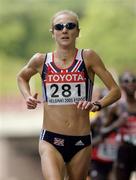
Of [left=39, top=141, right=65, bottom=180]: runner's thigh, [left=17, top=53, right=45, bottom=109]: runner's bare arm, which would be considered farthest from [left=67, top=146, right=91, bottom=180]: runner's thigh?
[left=17, top=53, right=45, bottom=109]: runner's bare arm

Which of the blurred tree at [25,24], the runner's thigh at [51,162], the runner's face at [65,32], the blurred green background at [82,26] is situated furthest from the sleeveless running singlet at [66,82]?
the blurred tree at [25,24]

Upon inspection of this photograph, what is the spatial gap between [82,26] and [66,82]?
36.4m

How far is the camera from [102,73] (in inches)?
378

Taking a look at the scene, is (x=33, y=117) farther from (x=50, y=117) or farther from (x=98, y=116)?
(x=50, y=117)

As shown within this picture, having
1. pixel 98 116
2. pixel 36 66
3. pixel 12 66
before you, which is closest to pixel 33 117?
pixel 12 66

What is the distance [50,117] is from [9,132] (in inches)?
1058

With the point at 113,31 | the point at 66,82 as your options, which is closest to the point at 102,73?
the point at 66,82

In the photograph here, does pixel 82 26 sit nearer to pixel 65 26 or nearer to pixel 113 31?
pixel 113 31

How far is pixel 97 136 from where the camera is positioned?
1425 cm

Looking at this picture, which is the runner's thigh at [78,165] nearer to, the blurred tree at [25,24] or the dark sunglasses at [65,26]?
the dark sunglasses at [65,26]

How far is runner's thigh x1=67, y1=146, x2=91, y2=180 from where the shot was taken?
376 inches

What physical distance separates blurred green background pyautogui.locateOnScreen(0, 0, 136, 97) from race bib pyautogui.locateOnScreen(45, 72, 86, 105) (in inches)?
1391

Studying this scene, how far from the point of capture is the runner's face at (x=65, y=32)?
956 centimetres

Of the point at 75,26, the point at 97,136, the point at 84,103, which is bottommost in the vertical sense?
the point at 97,136
